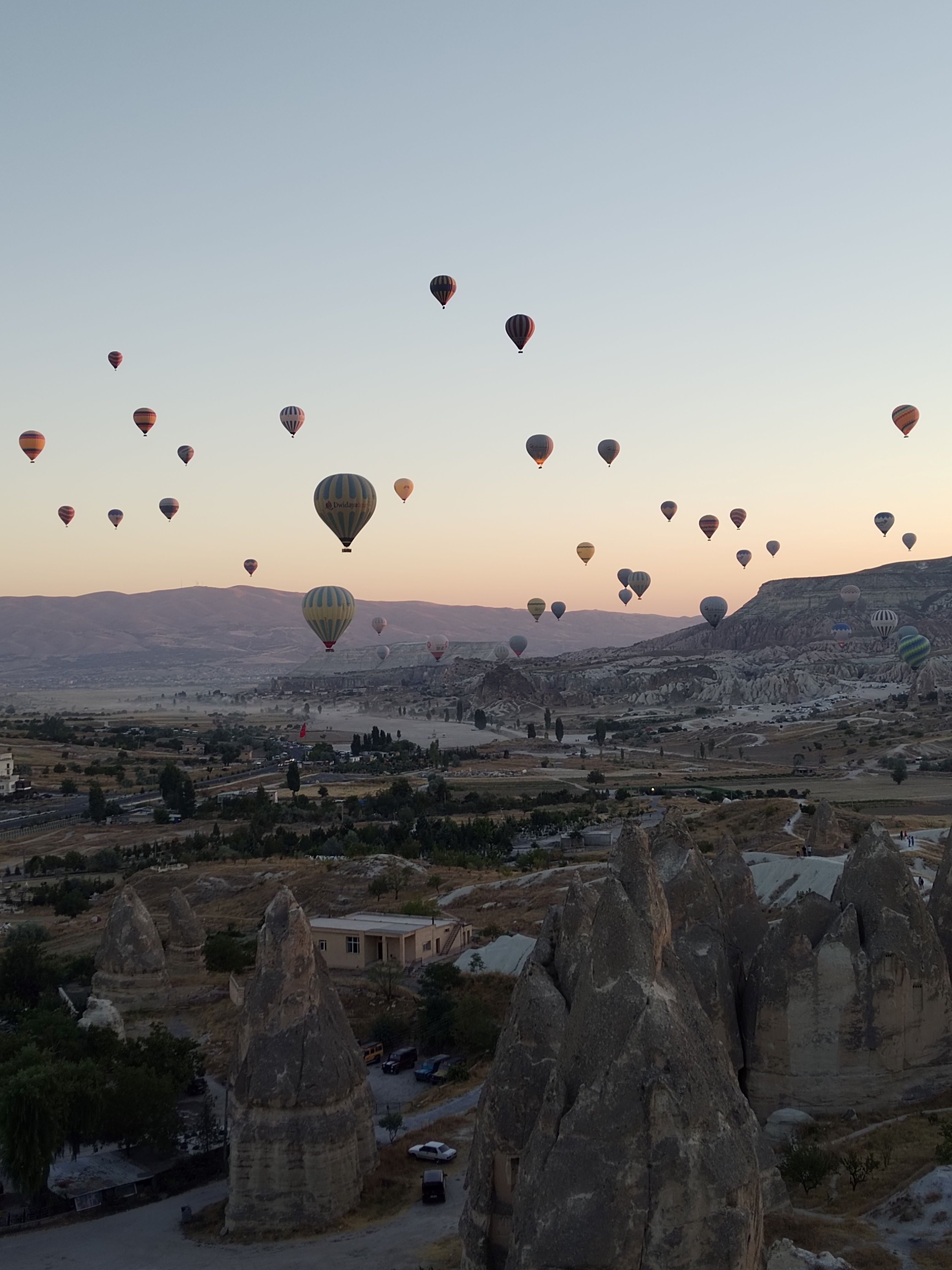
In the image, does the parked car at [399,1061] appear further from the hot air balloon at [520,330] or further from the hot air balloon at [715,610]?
the hot air balloon at [715,610]

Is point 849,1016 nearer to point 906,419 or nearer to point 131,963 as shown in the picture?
point 131,963

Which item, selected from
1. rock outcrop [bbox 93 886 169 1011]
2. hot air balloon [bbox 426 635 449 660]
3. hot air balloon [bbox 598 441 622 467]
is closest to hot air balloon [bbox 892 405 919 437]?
hot air balloon [bbox 598 441 622 467]

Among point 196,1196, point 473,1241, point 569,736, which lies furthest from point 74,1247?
point 569,736

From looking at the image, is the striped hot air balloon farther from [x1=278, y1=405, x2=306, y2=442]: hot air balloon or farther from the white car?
the white car

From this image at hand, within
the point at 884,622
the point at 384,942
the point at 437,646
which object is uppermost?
the point at 884,622

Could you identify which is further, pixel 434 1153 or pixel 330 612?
pixel 330 612

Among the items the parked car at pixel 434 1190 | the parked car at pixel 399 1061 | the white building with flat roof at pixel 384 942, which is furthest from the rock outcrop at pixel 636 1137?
Answer: the white building with flat roof at pixel 384 942

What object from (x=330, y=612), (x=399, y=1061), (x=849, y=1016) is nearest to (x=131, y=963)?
(x=399, y=1061)
